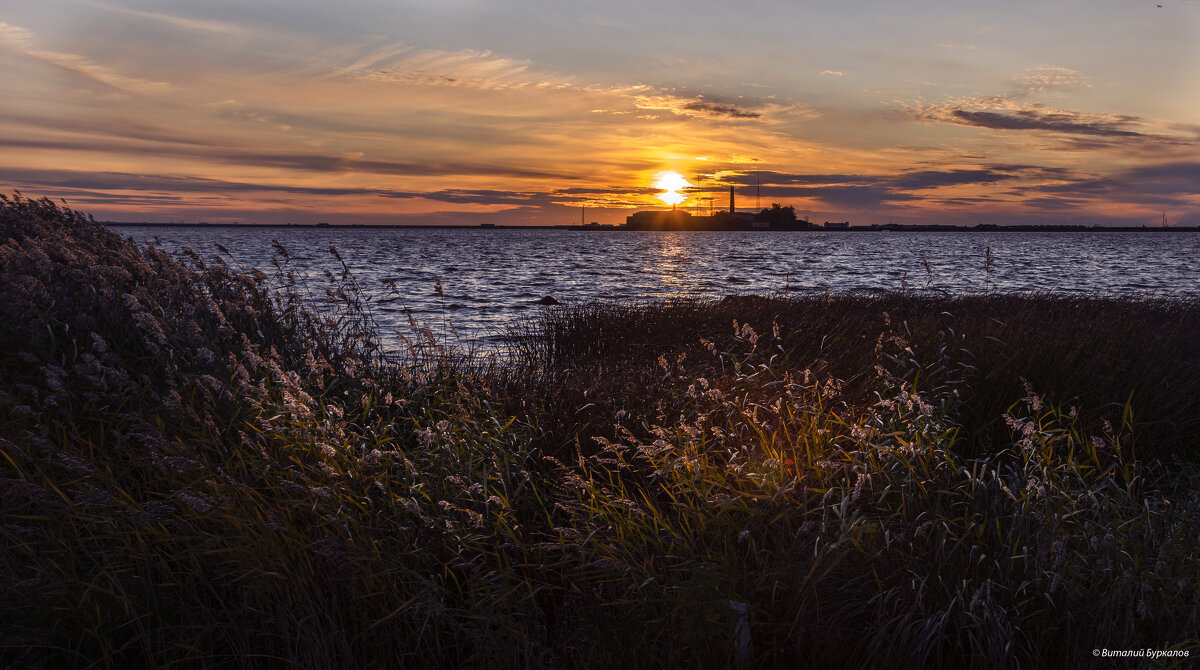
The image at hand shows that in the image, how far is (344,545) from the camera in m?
3.82

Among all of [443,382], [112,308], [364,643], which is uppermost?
[112,308]

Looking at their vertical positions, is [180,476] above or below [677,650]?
above

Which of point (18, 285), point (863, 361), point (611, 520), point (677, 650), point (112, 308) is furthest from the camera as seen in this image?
point (863, 361)

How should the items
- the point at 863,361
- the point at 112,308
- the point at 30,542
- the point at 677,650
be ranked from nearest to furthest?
the point at 677,650 → the point at 30,542 → the point at 112,308 → the point at 863,361

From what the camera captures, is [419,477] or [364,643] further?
[419,477]

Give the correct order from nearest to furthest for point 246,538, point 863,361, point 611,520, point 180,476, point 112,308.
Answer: point 246,538
point 611,520
point 180,476
point 112,308
point 863,361

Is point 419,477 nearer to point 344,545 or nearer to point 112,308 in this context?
point 344,545

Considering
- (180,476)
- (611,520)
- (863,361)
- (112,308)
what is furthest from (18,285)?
(863,361)

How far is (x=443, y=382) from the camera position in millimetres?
6836

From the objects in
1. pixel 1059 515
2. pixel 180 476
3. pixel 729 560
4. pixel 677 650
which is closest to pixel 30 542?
pixel 180 476

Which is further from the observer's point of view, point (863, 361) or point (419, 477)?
point (863, 361)

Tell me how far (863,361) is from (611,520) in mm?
5193

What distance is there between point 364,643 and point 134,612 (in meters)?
1.16

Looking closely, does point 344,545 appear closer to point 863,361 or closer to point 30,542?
point 30,542
